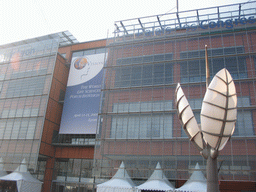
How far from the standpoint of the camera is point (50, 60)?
33.2 meters

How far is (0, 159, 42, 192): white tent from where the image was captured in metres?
25.8

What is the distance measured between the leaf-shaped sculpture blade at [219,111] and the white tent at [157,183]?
12.8 metres

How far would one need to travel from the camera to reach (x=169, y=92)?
981 inches

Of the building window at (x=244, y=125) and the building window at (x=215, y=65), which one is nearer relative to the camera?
the building window at (x=244, y=125)

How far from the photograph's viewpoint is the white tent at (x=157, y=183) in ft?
65.9

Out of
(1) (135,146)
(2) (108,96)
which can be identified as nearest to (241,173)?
(1) (135,146)

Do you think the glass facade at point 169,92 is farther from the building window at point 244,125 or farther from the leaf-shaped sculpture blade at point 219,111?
the leaf-shaped sculpture blade at point 219,111

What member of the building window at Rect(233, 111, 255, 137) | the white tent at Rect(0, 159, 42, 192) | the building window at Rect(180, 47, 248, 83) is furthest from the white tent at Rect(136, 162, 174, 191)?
the white tent at Rect(0, 159, 42, 192)

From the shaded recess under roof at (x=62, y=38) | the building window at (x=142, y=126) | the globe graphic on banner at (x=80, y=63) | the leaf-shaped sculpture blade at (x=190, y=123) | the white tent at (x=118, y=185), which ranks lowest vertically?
the white tent at (x=118, y=185)

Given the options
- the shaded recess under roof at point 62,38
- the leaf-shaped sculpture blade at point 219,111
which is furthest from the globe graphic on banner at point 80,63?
the leaf-shaped sculpture blade at point 219,111

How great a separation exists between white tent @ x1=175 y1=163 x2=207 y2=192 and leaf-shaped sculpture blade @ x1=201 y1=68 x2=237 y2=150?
11710 millimetres

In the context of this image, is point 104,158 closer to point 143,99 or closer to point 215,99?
point 143,99

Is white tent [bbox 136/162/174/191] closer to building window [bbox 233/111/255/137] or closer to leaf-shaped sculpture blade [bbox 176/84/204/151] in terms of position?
building window [bbox 233/111/255/137]

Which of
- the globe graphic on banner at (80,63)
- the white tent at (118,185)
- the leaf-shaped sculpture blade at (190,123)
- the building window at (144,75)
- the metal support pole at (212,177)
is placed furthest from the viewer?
the globe graphic on banner at (80,63)
